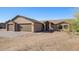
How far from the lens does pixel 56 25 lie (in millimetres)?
3492

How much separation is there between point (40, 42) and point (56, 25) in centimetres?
33

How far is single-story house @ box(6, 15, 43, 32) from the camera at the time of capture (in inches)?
137

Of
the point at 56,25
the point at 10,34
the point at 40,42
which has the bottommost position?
the point at 40,42

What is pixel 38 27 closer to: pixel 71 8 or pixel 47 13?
pixel 47 13

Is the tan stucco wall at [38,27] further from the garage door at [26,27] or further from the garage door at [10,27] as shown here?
the garage door at [10,27]

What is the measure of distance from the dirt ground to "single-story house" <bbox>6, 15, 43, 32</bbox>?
7 cm

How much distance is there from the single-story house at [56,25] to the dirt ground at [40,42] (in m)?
0.07

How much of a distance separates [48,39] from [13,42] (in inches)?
19.5

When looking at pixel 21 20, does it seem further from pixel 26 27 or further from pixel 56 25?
pixel 56 25

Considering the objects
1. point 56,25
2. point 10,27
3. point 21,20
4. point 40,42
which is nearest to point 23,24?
point 21,20

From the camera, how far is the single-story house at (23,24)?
3.48 metres

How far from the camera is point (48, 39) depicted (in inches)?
137

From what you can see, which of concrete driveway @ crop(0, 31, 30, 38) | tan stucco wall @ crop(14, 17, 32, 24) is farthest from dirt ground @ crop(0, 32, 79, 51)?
tan stucco wall @ crop(14, 17, 32, 24)
